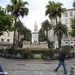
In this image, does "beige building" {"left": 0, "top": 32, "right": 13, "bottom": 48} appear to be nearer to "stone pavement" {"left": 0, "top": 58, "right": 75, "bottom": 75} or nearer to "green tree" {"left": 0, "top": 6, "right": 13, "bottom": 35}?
"green tree" {"left": 0, "top": 6, "right": 13, "bottom": 35}

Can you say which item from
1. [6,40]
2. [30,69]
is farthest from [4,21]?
[6,40]

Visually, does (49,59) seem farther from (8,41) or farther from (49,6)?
(8,41)

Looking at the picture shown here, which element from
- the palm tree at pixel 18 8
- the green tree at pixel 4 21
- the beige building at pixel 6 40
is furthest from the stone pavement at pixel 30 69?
the beige building at pixel 6 40

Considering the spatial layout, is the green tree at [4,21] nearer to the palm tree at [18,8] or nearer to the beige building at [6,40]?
the palm tree at [18,8]

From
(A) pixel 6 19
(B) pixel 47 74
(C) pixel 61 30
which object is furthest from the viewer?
(C) pixel 61 30

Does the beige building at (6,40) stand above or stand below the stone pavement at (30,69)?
above

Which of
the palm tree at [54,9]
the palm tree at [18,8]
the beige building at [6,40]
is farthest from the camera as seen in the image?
the beige building at [6,40]

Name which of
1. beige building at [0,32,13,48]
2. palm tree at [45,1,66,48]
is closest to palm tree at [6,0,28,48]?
palm tree at [45,1,66,48]

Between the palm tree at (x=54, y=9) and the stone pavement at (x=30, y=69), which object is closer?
the stone pavement at (x=30, y=69)

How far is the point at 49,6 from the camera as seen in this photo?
3356cm

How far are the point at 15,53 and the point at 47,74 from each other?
13.5m

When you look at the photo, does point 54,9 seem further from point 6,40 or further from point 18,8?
point 6,40

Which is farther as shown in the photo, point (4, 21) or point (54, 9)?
point (54, 9)

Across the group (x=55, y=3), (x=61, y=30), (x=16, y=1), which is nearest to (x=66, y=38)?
(x=61, y=30)
